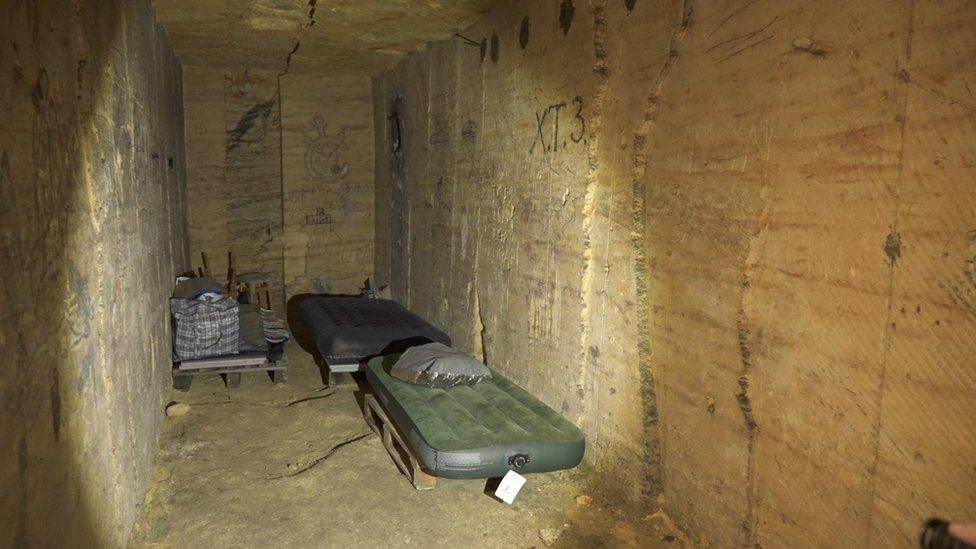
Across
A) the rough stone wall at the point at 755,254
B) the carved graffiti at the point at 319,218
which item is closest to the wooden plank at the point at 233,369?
the rough stone wall at the point at 755,254

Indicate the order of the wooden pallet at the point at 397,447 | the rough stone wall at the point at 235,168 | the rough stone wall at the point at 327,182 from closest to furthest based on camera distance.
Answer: the wooden pallet at the point at 397,447
the rough stone wall at the point at 235,168
the rough stone wall at the point at 327,182

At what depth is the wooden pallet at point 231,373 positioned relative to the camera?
208 inches

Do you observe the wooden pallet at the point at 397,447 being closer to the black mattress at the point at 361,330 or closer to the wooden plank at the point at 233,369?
the black mattress at the point at 361,330

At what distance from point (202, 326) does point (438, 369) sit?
232 centimetres

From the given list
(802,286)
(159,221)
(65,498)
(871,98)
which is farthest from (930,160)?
(159,221)

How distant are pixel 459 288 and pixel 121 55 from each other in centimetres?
332

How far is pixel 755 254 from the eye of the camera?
277cm

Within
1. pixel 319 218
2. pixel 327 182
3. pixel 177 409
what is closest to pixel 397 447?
pixel 177 409

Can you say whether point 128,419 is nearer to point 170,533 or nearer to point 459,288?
point 170,533

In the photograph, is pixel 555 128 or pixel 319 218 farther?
pixel 319 218

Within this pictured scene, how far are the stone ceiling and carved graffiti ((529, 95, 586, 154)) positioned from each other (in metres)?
1.22

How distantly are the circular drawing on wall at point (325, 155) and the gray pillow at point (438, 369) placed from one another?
201 inches

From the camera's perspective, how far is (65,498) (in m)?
2.12

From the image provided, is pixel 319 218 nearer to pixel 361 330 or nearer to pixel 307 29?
pixel 307 29
